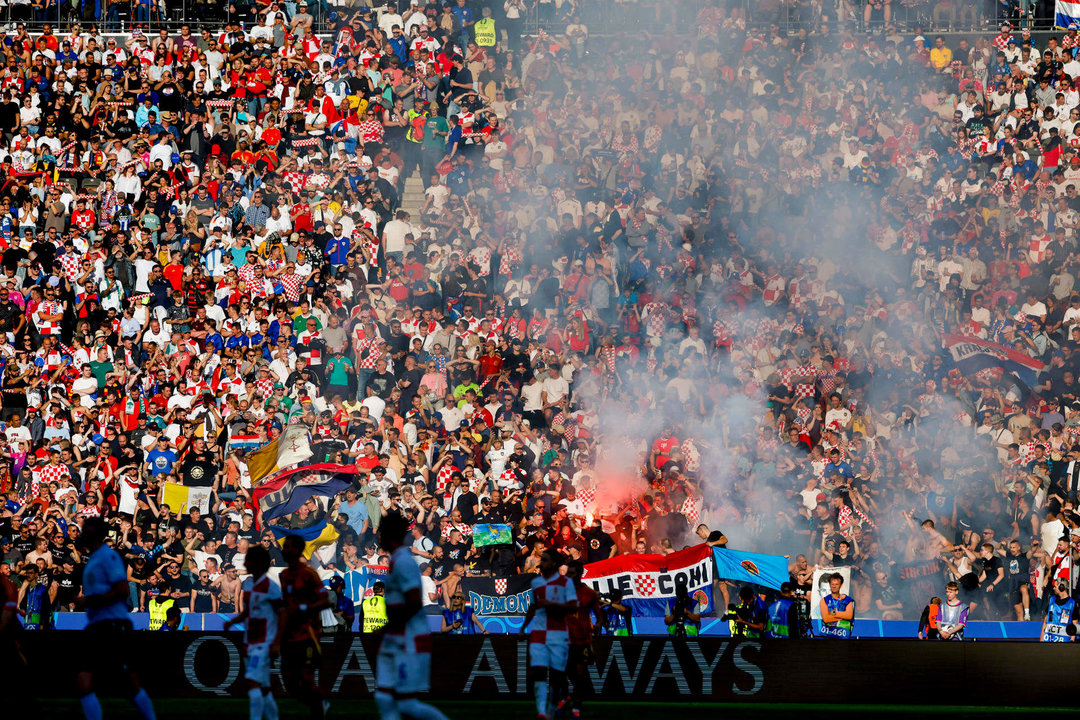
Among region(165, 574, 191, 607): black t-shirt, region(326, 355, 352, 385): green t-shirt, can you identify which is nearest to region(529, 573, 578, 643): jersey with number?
region(165, 574, 191, 607): black t-shirt

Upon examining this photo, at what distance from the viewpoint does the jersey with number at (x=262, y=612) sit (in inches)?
502

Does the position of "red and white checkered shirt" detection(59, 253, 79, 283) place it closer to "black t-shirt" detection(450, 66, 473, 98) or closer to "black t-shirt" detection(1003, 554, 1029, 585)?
"black t-shirt" detection(450, 66, 473, 98)

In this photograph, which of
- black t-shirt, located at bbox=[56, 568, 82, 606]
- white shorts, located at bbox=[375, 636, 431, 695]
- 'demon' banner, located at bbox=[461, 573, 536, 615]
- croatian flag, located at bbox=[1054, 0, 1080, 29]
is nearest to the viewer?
white shorts, located at bbox=[375, 636, 431, 695]

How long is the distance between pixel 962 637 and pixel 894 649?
2036 mm

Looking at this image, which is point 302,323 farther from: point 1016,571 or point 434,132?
point 1016,571

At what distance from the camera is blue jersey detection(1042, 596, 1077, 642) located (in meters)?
18.6

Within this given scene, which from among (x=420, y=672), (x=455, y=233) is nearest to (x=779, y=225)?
(x=455, y=233)

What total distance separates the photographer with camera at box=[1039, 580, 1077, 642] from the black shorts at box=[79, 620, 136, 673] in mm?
12079

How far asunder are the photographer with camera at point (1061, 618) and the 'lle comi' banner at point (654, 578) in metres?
Answer: 4.58

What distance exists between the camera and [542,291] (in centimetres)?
2519

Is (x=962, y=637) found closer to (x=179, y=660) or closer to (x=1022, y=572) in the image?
(x=1022, y=572)

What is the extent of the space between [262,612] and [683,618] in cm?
764

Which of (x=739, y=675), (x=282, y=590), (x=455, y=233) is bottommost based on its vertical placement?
(x=739, y=675)

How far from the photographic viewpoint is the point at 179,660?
17562mm
